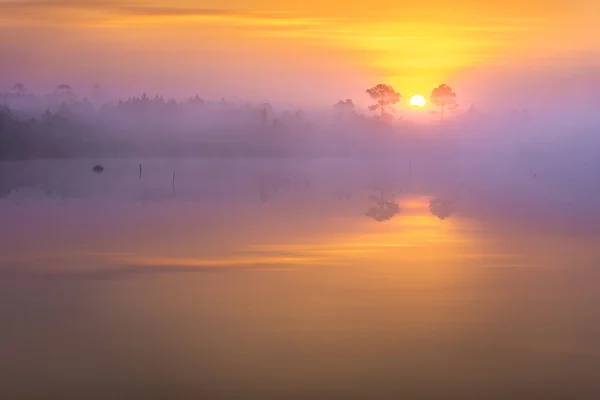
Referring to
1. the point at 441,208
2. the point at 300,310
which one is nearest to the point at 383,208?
the point at 441,208

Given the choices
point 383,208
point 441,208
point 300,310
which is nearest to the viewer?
point 300,310

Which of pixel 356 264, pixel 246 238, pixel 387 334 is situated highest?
pixel 246 238

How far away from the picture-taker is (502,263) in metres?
16.2

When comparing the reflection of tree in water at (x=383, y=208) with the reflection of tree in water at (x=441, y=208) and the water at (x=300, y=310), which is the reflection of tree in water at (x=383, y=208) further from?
the water at (x=300, y=310)

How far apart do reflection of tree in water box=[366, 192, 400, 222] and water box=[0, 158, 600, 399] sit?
2.11 meters

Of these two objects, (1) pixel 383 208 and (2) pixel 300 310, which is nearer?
(2) pixel 300 310

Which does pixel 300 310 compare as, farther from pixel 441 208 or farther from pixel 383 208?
pixel 441 208

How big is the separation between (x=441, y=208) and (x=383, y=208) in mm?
1804

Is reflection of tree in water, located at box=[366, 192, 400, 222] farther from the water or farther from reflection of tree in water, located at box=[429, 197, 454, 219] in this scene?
the water

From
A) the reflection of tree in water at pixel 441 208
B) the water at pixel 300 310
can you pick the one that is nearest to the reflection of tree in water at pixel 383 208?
the reflection of tree in water at pixel 441 208

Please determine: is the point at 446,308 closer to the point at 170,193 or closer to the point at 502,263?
the point at 502,263

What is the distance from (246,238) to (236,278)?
228 inches

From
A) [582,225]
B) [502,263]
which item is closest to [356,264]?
[502,263]

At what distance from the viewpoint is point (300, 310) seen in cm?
1170
